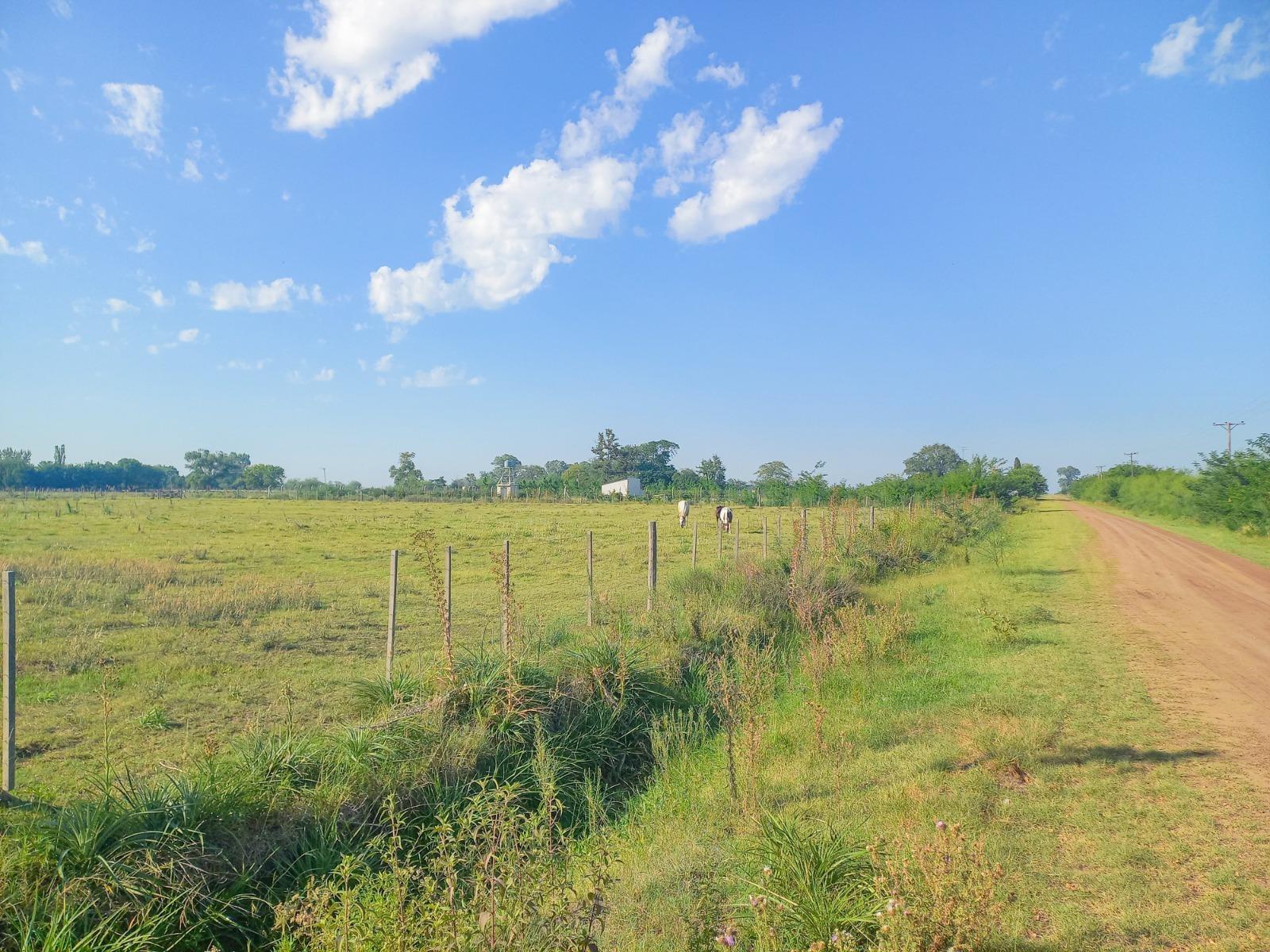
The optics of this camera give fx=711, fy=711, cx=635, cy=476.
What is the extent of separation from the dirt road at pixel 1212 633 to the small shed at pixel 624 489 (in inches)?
2034

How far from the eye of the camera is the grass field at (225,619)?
6.91 m

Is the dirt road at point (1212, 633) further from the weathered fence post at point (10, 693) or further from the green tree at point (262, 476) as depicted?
the green tree at point (262, 476)

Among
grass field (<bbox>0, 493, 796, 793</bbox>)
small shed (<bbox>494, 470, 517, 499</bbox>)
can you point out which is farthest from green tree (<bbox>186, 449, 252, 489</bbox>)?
grass field (<bbox>0, 493, 796, 793</bbox>)

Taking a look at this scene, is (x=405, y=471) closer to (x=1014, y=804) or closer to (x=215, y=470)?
(x=215, y=470)

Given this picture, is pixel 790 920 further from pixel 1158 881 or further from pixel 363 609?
pixel 363 609

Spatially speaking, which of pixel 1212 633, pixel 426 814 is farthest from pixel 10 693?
pixel 1212 633

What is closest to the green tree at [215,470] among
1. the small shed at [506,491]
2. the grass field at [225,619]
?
the small shed at [506,491]

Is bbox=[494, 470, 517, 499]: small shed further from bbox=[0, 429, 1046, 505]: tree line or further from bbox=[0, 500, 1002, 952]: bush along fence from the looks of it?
bbox=[0, 500, 1002, 952]: bush along fence

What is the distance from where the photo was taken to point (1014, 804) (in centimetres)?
454

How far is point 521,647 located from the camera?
7422 millimetres

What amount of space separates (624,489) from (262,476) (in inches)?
2541

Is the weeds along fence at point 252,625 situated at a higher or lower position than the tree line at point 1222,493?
lower

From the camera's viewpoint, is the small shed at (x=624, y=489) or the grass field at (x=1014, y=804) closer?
the grass field at (x=1014, y=804)

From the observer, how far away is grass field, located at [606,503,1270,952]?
3.33 meters
